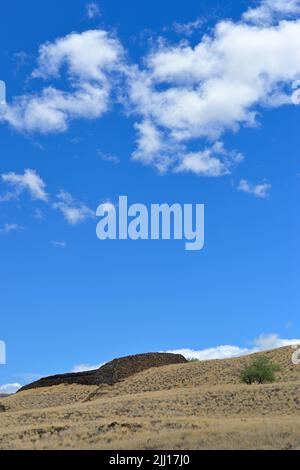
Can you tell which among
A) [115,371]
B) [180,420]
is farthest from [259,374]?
[115,371]

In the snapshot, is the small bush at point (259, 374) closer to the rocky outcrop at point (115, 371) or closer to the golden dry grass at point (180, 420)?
the golden dry grass at point (180, 420)

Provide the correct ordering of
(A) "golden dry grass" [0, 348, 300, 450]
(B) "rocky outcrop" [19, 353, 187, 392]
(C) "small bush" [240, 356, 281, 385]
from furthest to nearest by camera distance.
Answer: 1. (B) "rocky outcrop" [19, 353, 187, 392]
2. (C) "small bush" [240, 356, 281, 385]
3. (A) "golden dry grass" [0, 348, 300, 450]

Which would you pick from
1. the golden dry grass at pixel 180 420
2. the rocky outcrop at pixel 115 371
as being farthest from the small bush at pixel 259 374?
the rocky outcrop at pixel 115 371

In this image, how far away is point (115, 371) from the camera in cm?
7688

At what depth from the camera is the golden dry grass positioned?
2919 cm

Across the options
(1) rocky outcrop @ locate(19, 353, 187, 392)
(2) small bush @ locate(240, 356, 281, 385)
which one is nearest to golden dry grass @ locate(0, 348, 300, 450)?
(2) small bush @ locate(240, 356, 281, 385)

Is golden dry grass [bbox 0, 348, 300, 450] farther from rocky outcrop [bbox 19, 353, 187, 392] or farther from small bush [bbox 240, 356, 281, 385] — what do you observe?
rocky outcrop [bbox 19, 353, 187, 392]

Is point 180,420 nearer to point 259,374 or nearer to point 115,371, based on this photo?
point 259,374

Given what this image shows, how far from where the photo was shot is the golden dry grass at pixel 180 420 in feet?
95.8

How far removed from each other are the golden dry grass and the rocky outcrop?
11.3 metres

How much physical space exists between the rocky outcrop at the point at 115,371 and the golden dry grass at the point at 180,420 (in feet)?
37.0

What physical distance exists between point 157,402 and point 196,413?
6.22m
